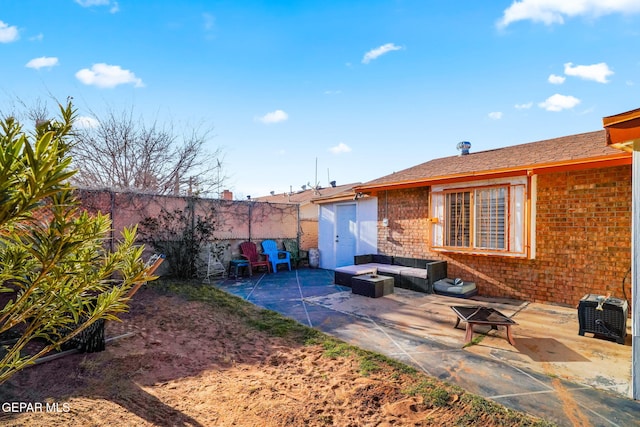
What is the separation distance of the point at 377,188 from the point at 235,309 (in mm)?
5096

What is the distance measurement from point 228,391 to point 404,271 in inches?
225

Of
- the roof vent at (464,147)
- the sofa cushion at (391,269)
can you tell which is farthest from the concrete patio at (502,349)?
the roof vent at (464,147)

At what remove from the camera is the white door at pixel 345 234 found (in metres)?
10.4

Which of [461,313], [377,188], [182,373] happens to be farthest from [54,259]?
[377,188]

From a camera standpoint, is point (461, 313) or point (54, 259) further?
point (461, 313)

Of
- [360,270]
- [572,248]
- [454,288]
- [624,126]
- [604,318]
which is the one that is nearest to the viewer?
[624,126]

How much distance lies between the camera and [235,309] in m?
5.97

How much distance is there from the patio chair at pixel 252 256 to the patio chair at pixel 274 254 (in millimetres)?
185

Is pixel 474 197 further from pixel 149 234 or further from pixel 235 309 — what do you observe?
pixel 149 234

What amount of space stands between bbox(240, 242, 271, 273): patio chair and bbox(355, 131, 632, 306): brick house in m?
5.11

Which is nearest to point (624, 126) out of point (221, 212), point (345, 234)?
point (345, 234)

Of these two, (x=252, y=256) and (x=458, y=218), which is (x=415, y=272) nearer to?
(x=458, y=218)

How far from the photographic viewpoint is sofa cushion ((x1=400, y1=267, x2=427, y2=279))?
734cm

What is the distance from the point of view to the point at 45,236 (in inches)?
43.3
